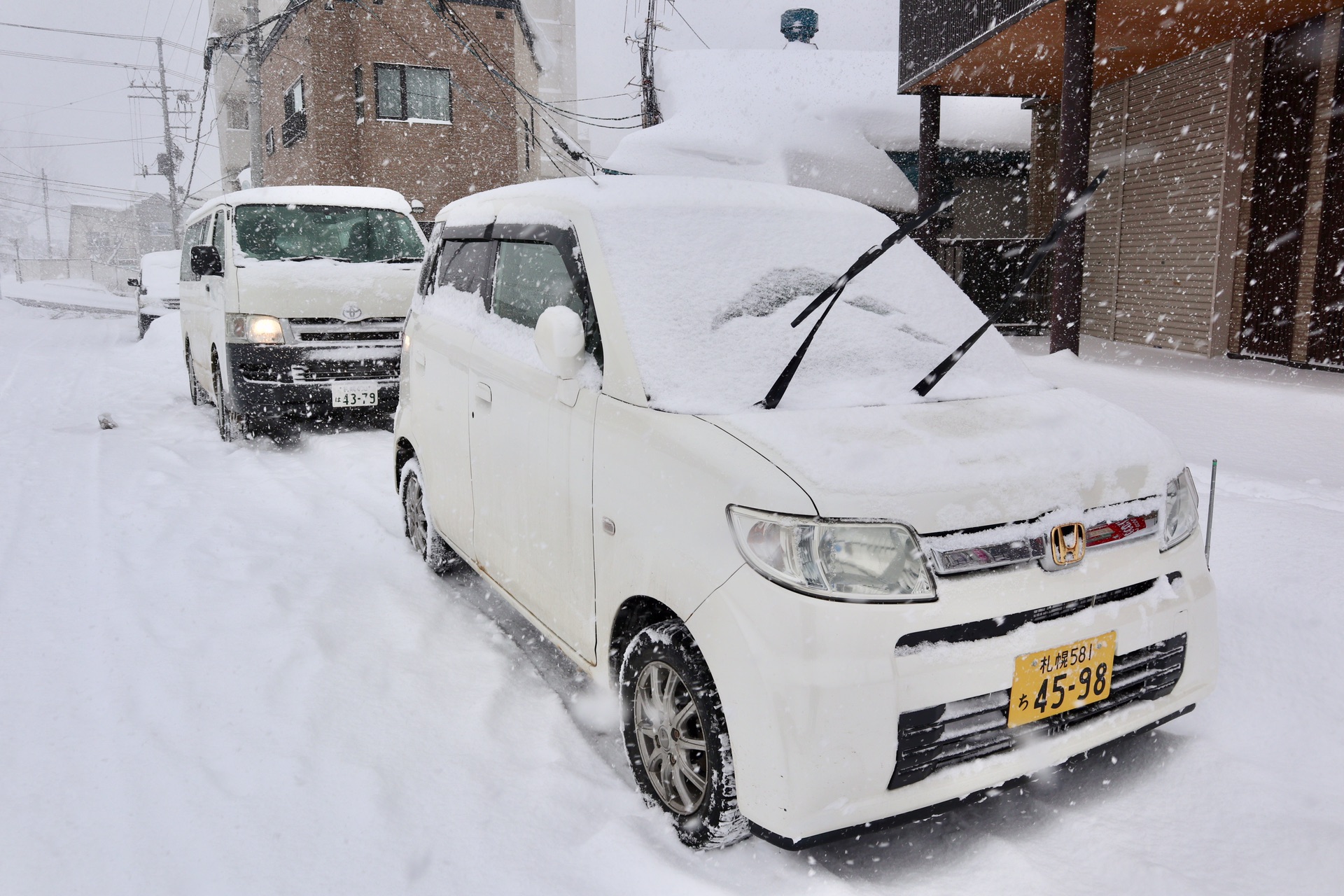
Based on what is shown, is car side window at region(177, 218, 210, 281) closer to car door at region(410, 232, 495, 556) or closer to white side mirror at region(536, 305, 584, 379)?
car door at region(410, 232, 495, 556)

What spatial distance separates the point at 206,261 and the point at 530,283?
5.32 m

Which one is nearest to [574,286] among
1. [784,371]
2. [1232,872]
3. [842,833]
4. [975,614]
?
[784,371]

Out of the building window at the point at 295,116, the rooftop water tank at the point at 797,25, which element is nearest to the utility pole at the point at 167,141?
the building window at the point at 295,116

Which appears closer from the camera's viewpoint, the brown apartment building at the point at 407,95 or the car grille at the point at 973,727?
the car grille at the point at 973,727

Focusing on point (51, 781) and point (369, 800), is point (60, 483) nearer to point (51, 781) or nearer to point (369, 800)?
point (51, 781)

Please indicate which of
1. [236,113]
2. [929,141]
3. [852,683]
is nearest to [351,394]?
[852,683]

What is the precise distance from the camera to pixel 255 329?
715cm

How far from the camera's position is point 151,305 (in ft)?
59.9

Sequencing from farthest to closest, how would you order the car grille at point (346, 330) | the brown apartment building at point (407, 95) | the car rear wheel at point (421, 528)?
1. the brown apartment building at point (407, 95)
2. the car grille at point (346, 330)
3. the car rear wheel at point (421, 528)

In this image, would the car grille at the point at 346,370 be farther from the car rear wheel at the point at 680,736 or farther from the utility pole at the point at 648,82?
the utility pole at the point at 648,82

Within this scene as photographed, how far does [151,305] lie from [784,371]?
19415mm

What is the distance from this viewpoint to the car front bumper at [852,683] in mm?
1984

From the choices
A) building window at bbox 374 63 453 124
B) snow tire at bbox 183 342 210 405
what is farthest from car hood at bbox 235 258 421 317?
building window at bbox 374 63 453 124

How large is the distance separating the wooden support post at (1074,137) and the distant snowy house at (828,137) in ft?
26.7
